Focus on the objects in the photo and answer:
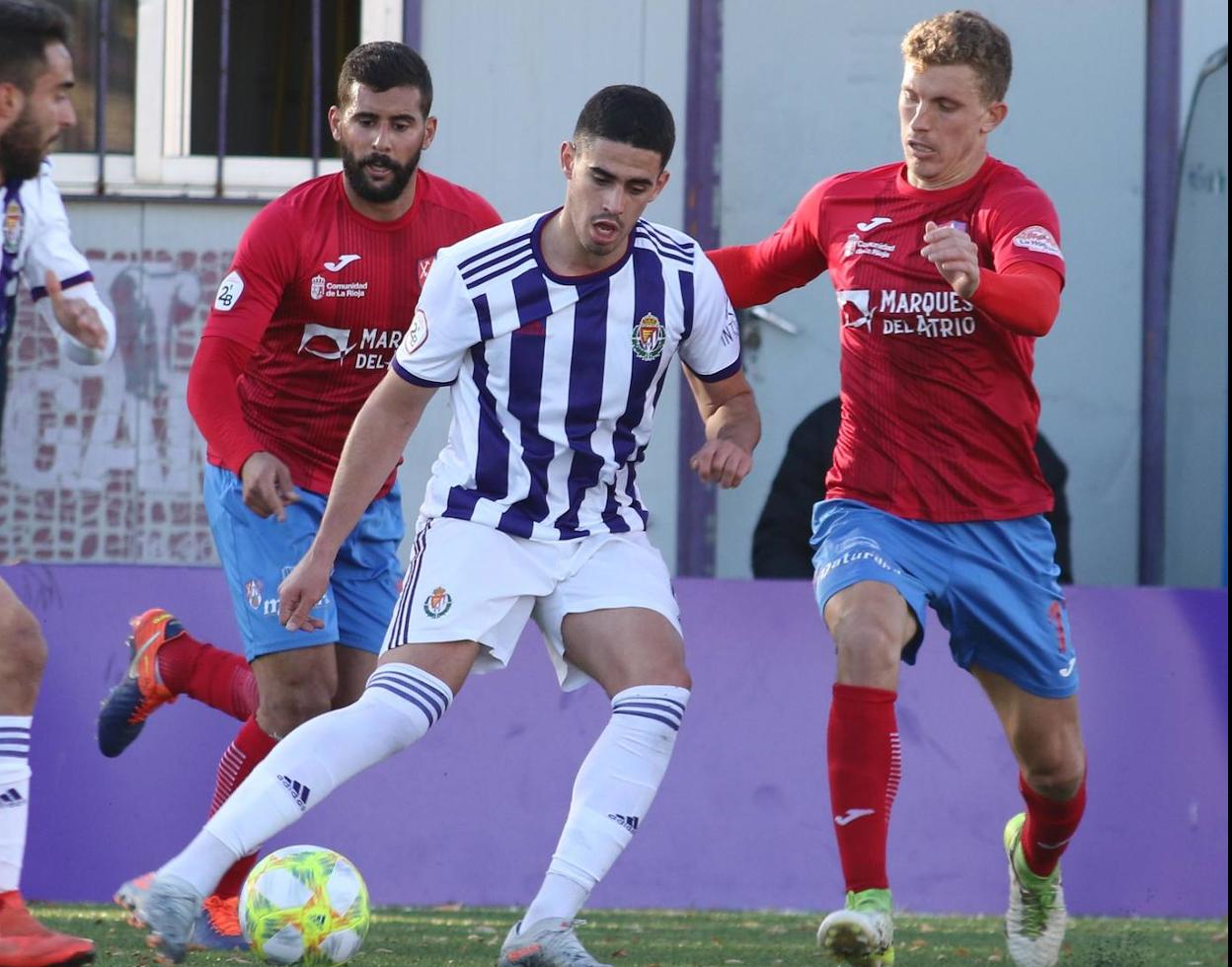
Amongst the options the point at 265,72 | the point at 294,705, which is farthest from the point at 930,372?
the point at 265,72

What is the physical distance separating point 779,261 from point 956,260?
37.3 inches

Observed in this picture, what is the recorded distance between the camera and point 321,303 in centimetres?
546

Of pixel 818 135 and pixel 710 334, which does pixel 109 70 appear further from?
pixel 710 334

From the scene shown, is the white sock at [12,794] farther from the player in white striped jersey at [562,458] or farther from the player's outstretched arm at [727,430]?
the player's outstretched arm at [727,430]

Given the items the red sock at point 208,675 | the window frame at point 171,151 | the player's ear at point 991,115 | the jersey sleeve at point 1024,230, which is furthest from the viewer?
the window frame at point 171,151

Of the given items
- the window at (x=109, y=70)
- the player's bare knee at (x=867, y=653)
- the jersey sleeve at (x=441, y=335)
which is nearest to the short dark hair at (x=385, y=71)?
the jersey sleeve at (x=441, y=335)

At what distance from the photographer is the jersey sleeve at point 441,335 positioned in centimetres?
462

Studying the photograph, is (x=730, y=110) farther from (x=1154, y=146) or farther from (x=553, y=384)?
(x=553, y=384)

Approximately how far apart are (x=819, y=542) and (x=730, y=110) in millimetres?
3777

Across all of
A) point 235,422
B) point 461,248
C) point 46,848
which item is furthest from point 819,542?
point 46,848

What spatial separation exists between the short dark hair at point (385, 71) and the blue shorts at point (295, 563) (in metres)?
1.11

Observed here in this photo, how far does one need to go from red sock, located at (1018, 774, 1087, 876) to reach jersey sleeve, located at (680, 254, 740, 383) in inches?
55.4

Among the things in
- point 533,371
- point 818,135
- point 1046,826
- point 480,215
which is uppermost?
point 818,135

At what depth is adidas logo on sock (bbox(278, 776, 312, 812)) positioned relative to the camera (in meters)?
4.20
